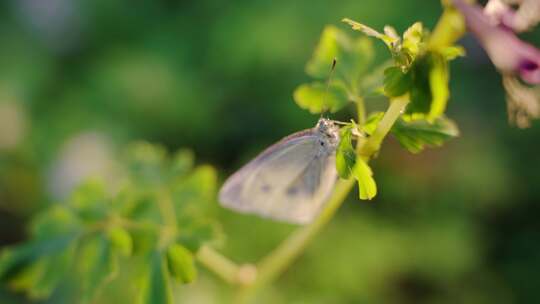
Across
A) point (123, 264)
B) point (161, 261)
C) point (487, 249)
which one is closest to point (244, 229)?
point (123, 264)

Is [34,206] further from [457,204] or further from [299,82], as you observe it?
[457,204]

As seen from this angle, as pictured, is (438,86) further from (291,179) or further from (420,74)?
(291,179)

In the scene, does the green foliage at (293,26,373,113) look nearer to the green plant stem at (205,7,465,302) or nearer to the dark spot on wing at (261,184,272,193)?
the green plant stem at (205,7,465,302)

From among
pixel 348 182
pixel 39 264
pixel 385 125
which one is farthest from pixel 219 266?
pixel 385 125

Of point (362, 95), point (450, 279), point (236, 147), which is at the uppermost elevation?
point (362, 95)

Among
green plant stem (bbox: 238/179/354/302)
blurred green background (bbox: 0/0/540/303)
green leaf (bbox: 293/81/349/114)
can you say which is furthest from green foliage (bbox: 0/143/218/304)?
blurred green background (bbox: 0/0/540/303)

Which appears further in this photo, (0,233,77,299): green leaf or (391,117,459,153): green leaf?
(0,233,77,299): green leaf

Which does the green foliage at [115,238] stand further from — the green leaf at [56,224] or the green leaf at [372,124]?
the green leaf at [372,124]
